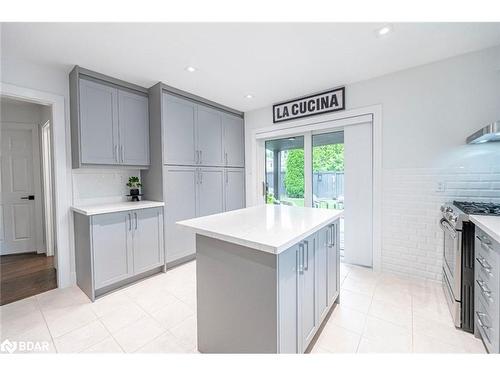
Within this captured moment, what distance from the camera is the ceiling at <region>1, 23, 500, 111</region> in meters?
1.73

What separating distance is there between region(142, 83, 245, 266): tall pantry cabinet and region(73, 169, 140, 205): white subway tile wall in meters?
0.29

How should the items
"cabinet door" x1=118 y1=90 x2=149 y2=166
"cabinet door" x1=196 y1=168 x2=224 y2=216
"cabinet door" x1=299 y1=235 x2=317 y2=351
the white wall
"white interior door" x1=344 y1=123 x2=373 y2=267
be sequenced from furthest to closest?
"cabinet door" x1=196 y1=168 x2=224 y2=216 → "white interior door" x1=344 y1=123 x2=373 y2=267 → "cabinet door" x1=118 y1=90 x2=149 y2=166 → the white wall → "cabinet door" x1=299 y1=235 x2=317 y2=351

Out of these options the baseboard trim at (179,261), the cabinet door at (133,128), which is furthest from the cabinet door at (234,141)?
the baseboard trim at (179,261)

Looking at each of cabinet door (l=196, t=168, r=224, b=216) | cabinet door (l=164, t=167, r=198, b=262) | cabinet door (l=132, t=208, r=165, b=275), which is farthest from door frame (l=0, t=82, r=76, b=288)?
cabinet door (l=196, t=168, r=224, b=216)

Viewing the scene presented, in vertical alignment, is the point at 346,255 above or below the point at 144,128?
below

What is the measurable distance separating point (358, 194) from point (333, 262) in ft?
4.48

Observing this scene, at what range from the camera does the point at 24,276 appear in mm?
2656

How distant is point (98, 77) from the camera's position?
2387mm

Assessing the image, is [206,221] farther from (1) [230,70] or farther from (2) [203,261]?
(1) [230,70]

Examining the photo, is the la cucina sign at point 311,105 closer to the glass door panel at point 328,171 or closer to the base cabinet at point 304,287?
the glass door panel at point 328,171

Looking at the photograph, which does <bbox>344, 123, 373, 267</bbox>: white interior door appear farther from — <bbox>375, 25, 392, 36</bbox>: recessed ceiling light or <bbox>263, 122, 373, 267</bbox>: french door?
<bbox>375, 25, 392, 36</bbox>: recessed ceiling light

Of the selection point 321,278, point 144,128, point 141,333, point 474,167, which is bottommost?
point 141,333
